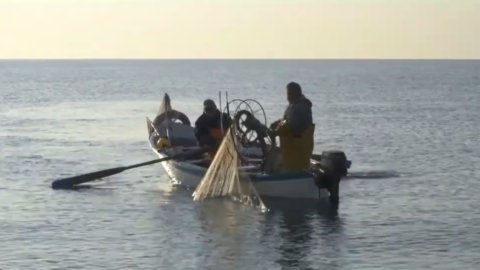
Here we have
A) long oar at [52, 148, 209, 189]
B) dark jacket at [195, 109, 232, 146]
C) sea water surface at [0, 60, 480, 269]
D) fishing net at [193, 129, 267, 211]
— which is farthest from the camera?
long oar at [52, 148, 209, 189]

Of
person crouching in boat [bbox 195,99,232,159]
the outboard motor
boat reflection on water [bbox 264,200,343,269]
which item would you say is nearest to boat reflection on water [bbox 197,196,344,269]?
boat reflection on water [bbox 264,200,343,269]

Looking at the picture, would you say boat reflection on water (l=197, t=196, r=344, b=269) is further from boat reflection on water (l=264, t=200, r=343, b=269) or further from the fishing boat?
the fishing boat

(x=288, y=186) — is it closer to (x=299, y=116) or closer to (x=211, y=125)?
(x=299, y=116)

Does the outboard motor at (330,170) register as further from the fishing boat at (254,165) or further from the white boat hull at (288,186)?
the white boat hull at (288,186)

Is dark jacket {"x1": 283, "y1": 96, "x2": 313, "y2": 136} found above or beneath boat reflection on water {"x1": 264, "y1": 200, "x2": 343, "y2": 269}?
above

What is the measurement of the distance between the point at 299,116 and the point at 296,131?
15.2 inches

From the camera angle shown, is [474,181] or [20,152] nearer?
[474,181]

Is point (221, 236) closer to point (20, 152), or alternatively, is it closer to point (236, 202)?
point (236, 202)

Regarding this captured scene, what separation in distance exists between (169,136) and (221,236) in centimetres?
970

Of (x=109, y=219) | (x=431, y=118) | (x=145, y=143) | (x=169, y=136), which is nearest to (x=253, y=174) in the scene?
(x=109, y=219)

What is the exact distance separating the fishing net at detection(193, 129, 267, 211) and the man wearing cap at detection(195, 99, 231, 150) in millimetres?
1258

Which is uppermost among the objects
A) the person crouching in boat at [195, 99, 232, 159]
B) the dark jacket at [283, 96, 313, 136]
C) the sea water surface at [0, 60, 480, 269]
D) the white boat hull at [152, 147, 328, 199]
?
the dark jacket at [283, 96, 313, 136]

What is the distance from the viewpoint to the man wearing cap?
1045 inches

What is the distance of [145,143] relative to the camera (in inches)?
1692
